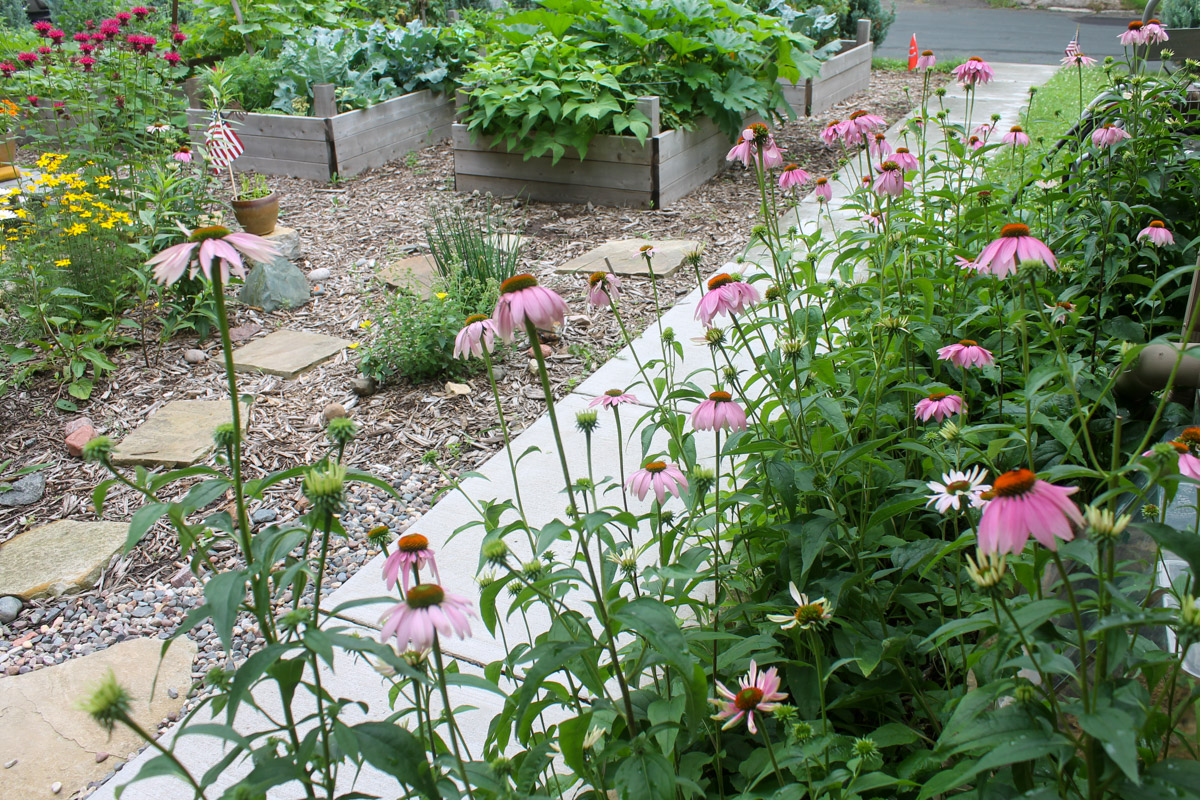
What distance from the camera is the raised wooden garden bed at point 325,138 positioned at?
5730 millimetres

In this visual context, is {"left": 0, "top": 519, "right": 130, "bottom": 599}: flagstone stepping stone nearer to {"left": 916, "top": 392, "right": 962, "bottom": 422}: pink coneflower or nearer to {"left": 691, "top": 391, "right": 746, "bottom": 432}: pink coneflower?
{"left": 691, "top": 391, "right": 746, "bottom": 432}: pink coneflower

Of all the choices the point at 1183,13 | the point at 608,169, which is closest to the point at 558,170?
the point at 608,169

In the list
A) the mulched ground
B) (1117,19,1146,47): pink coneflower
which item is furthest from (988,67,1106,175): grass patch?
the mulched ground

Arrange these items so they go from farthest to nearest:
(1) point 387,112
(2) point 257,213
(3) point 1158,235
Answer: (1) point 387,112, (2) point 257,213, (3) point 1158,235

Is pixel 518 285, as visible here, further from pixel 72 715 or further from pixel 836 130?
pixel 836 130

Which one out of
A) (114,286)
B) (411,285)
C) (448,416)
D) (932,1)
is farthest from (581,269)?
(932,1)

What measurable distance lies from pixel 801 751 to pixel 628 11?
5465 millimetres

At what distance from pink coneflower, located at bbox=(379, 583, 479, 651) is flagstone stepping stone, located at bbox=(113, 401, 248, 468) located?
2100 millimetres

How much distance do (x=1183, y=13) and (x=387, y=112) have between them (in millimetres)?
5766

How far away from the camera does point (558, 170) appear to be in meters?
5.38

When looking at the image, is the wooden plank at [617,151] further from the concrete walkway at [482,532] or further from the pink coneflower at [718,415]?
the pink coneflower at [718,415]

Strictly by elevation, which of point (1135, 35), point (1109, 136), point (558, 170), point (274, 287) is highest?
point (1135, 35)

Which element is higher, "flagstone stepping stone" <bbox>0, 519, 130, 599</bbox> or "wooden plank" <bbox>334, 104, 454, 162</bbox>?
"wooden plank" <bbox>334, 104, 454, 162</bbox>

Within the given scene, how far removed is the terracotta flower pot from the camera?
443 centimetres
